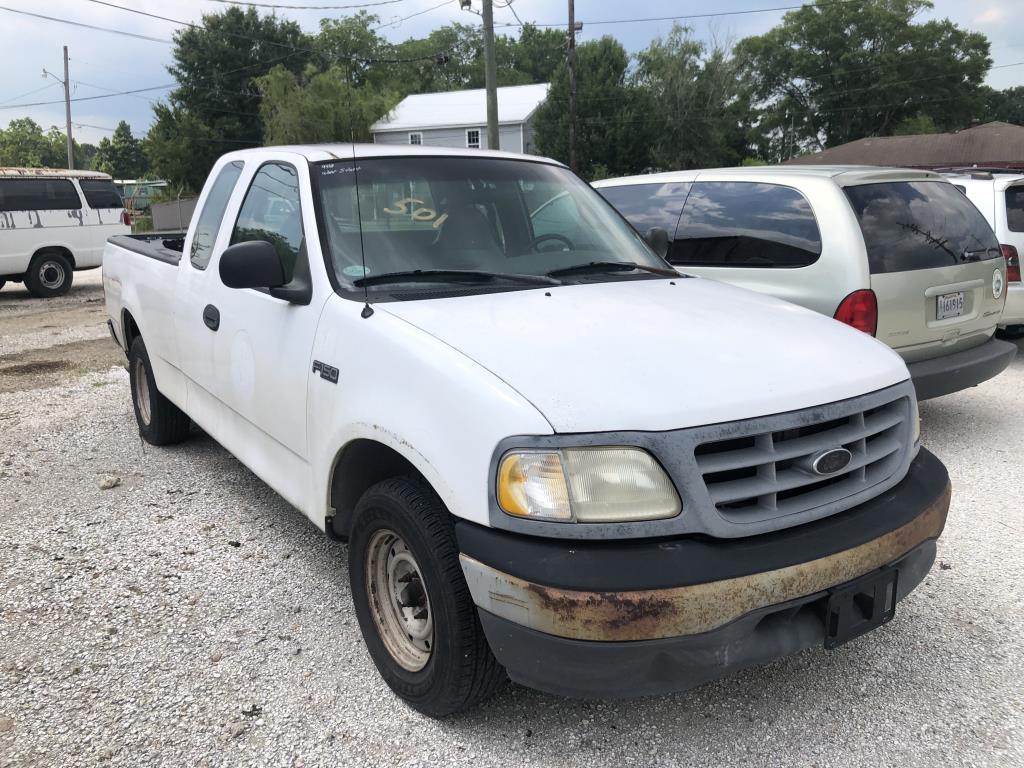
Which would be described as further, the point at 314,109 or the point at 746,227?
the point at 314,109

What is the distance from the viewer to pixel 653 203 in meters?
5.94

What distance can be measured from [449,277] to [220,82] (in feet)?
195

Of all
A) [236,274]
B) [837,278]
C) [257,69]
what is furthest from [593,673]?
[257,69]

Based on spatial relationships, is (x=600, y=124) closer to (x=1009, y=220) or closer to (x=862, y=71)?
(x=862, y=71)

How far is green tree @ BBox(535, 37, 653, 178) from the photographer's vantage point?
39469mm

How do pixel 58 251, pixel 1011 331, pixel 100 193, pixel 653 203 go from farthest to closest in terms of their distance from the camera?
pixel 100 193
pixel 58 251
pixel 1011 331
pixel 653 203

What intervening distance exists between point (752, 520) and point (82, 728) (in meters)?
2.21

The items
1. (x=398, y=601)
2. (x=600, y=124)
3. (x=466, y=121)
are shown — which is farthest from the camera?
(x=466, y=121)

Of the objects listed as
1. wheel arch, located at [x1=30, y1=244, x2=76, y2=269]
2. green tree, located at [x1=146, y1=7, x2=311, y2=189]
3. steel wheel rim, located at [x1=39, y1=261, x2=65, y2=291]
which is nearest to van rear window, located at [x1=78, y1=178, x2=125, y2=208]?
wheel arch, located at [x1=30, y1=244, x2=76, y2=269]

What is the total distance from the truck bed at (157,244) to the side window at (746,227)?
10.9 feet

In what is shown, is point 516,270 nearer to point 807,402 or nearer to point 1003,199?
point 807,402

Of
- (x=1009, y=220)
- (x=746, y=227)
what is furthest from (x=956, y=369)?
(x=1009, y=220)

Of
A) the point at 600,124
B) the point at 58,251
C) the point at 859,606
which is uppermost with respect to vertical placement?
the point at 600,124

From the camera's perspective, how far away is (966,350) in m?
5.18
